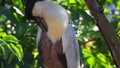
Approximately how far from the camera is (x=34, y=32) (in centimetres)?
166

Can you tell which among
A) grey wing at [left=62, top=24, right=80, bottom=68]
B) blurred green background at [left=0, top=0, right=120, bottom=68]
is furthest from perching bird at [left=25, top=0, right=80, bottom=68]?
blurred green background at [left=0, top=0, right=120, bottom=68]

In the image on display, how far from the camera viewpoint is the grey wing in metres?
1.32

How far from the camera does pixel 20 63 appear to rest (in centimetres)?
162

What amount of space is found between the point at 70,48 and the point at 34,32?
1.10ft

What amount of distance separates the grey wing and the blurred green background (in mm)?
224

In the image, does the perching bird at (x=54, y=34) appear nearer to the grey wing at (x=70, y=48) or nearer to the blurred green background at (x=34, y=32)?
the grey wing at (x=70, y=48)

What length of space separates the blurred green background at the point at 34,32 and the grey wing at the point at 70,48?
0.22 m

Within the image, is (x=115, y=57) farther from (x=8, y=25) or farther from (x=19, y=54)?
(x=8, y=25)

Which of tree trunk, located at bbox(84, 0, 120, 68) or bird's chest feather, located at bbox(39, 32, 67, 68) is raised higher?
tree trunk, located at bbox(84, 0, 120, 68)

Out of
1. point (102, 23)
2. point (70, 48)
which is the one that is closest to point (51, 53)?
point (70, 48)

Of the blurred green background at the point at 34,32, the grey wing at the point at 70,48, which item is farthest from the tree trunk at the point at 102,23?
the blurred green background at the point at 34,32

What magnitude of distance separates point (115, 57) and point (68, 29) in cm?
18

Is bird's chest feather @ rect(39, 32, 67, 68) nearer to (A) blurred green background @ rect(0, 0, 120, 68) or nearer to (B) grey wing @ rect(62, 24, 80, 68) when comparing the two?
(B) grey wing @ rect(62, 24, 80, 68)

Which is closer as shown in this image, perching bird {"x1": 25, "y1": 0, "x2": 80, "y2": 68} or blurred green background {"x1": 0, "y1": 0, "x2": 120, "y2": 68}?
perching bird {"x1": 25, "y1": 0, "x2": 80, "y2": 68}
